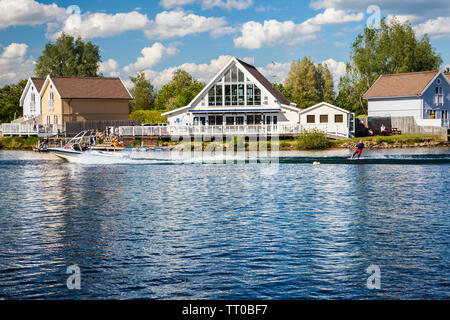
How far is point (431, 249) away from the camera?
54.8 feet

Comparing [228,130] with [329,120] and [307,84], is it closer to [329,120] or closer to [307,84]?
[329,120]

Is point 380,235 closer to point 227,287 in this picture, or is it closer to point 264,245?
point 264,245

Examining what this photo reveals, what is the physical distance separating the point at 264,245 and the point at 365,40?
289 feet

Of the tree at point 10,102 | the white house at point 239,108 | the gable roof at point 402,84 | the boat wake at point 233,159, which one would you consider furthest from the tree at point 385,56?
the tree at point 10,102

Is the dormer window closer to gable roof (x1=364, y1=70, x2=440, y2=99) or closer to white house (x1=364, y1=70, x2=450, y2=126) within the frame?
white house (x1=364, y1=70, x2=450, y2=126)

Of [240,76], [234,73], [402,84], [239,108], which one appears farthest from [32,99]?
[402,84]

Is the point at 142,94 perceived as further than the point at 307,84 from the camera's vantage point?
Yes

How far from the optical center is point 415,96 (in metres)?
80.1

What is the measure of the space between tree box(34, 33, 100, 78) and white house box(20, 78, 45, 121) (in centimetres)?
2012

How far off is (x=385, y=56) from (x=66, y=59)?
66243mm

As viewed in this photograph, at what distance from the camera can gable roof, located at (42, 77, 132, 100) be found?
287 ft

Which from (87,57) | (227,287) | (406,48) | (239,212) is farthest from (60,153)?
(87,57)

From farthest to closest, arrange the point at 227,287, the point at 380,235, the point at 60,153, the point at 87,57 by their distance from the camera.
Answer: the point at 87,57, the point at 60,153, the point at 380,235, the point at 227,287
